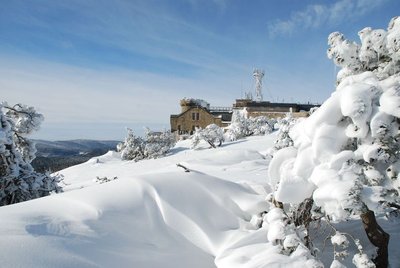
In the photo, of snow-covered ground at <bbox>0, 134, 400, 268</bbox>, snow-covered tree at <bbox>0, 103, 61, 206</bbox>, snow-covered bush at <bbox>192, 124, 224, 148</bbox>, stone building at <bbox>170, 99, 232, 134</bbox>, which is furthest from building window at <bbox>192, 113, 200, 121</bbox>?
snow-covered ground at <bbox>0, 134, 400, 268</bbox>

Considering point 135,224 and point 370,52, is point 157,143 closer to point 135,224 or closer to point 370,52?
point 135,224

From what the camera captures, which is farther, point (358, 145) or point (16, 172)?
point (16, 172)

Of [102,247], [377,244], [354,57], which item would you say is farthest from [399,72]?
[102,247]

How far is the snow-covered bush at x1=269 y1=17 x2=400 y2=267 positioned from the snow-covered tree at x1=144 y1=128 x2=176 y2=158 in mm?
25709

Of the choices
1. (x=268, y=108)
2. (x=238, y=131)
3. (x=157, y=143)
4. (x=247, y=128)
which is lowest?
(x=157, y=143)

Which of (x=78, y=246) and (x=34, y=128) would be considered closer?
(x=78, y=246)

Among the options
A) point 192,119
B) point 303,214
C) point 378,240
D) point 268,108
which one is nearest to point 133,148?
point 192,119

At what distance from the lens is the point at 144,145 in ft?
102

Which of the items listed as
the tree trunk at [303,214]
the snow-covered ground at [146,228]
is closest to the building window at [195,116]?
the snow-covered ground at [146,228]

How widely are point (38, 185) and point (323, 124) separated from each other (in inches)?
294

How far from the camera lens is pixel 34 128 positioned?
995 cm

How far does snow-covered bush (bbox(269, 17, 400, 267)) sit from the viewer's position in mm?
3090

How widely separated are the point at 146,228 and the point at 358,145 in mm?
2580

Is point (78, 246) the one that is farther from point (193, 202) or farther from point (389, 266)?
point (389, 266)
